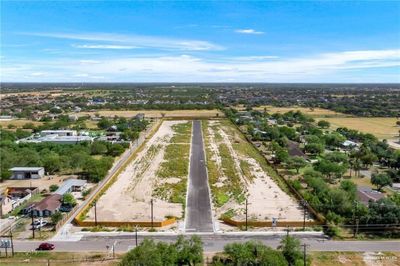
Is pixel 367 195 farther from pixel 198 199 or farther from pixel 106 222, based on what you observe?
pixel 106 222

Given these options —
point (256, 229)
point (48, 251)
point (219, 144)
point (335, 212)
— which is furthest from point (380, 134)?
point (48, 251)

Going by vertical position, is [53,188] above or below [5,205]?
below

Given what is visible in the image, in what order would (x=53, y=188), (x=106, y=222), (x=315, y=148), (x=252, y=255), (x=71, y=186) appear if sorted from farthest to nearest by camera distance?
(x=315, y=148) < (x=53, y=188) < (x=71, y=186) < (x=106, y=222) < (x=252, y=255)

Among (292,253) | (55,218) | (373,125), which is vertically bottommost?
(55,218)

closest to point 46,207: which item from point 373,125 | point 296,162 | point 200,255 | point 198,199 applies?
point 198,199

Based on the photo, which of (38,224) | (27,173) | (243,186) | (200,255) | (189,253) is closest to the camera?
(189,253)

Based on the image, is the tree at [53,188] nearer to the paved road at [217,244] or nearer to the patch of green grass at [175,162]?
the patch of green grass at [175,162]

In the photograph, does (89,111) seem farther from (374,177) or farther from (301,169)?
(374,177)
